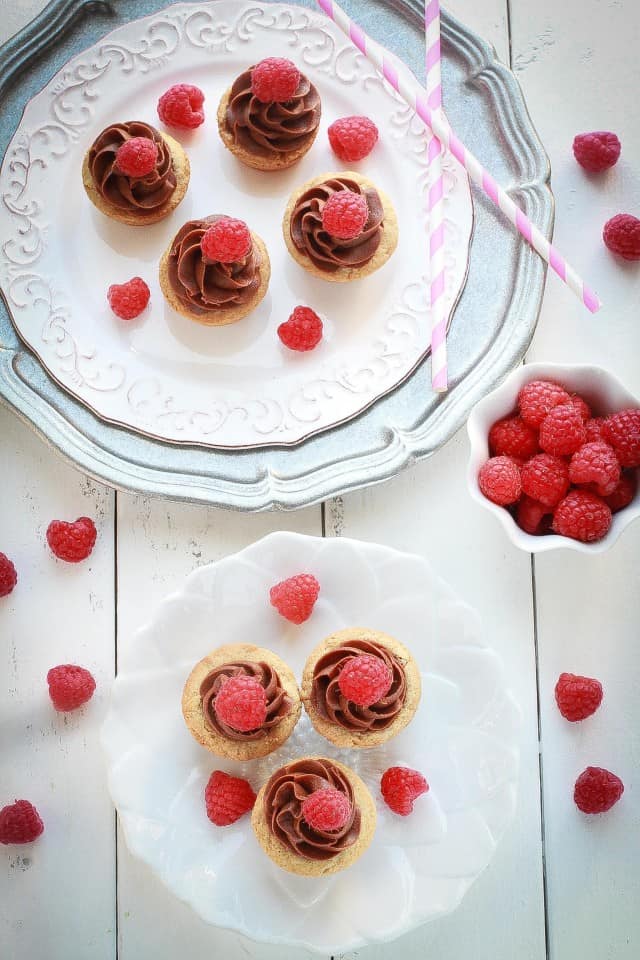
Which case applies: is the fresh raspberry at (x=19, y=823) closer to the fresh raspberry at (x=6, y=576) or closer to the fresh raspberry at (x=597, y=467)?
the fresh raspberry at (x=6, y=576)

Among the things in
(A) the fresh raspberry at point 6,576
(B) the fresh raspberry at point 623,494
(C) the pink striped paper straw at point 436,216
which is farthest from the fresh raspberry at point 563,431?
(A) the fresh raspberry at point 6,576

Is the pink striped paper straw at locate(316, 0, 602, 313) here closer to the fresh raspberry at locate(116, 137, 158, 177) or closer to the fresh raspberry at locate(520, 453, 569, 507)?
the fresh raspberry at locate(520, 453, 569, 507)

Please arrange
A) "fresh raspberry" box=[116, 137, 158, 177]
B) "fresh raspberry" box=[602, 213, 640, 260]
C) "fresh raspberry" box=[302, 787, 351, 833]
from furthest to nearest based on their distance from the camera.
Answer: "fresh raspberry" box=[602, 213, 640, 260] < "fresh raspberry" box=[116, 137, 158, 177] < "fresh raspberry" box=[302, 787, 351, 833]

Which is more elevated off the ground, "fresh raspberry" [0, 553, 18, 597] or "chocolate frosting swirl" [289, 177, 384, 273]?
"chocolate frosting swirl" [289, 177, 384, 273]

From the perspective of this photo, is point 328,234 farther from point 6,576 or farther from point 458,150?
point 6,576

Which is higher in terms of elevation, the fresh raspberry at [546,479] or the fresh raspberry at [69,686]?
the fresh raspberry at [546,479]

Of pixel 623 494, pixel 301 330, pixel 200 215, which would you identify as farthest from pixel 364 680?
pixel 200 215

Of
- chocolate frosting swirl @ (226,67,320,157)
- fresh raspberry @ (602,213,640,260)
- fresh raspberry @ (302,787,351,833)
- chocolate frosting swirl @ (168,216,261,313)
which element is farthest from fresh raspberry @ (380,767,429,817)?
chocolate frosting swirl @ (226,67,320,157)

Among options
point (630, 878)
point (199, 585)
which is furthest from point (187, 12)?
point (630, 878)
